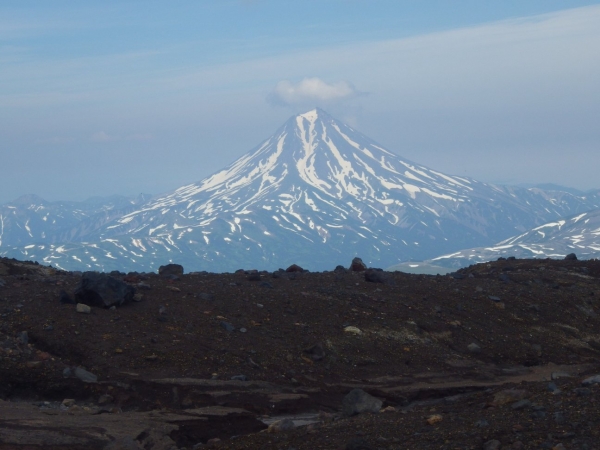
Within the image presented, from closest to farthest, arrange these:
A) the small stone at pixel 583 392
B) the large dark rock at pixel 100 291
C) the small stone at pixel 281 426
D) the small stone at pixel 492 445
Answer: the small stone at pixel 492 445 → the small stone at pixel 583 392 → the small stone at pixel 281 426 → the large dark rock at pixel 100 291

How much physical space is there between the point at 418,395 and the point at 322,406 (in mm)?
2338

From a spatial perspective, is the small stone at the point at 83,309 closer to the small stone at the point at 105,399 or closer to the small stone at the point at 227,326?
the small stone at the point at 227,326

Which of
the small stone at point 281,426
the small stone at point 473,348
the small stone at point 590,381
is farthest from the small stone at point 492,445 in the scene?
the small stone at point 473,348

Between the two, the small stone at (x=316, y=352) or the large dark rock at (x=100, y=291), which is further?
the large dark rock at (x=100, y=291)

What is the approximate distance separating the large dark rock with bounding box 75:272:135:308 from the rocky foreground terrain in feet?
0.12

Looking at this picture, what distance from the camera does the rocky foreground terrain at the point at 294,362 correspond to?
1138cm

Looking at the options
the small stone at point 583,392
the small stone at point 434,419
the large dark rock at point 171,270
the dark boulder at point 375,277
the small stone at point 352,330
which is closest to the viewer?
the small stone at point 434,419

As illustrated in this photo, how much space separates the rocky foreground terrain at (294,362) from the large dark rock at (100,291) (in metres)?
0.04

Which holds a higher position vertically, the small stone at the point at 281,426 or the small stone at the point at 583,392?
the small stone at the point at 583,392

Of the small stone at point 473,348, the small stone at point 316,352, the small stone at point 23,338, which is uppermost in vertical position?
the small stone at point 23,338

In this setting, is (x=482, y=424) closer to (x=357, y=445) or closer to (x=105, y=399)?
(x=357, y=445)

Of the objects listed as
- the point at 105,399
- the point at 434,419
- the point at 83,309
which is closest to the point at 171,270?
the point at 83,309

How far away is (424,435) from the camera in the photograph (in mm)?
10477

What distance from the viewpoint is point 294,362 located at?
17.3m
